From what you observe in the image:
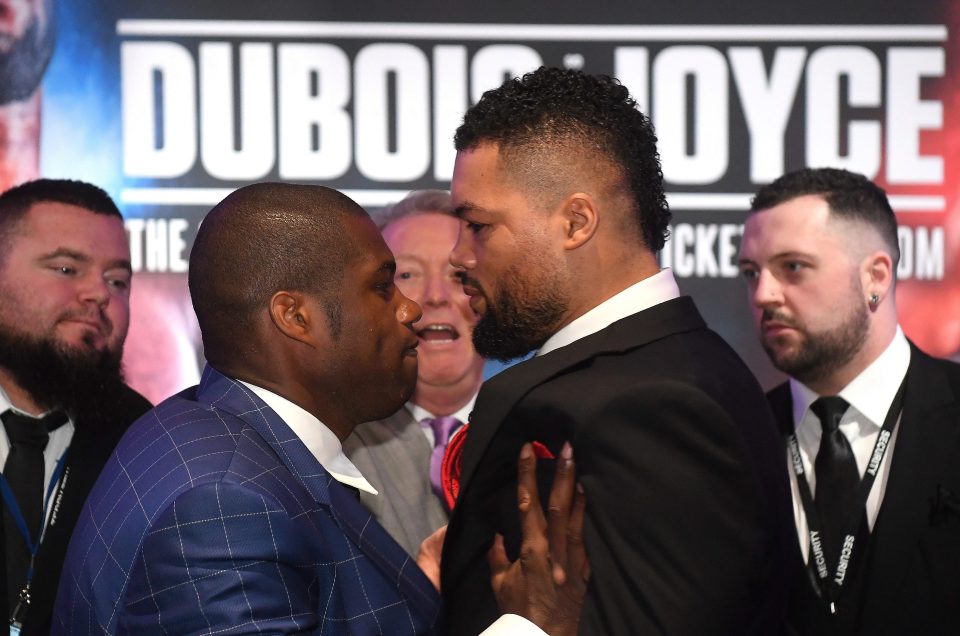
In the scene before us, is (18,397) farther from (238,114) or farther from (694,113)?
(694,113)

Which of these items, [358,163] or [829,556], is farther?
[358,163]

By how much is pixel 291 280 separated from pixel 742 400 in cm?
85

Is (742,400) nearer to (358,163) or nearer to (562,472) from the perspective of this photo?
(562,472)

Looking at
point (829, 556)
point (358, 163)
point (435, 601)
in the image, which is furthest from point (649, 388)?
point (358, 163)

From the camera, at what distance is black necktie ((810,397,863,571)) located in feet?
11.0

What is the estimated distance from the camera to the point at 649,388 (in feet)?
5.98

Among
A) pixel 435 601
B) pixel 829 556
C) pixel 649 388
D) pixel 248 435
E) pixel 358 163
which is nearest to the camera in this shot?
pixel 649 388

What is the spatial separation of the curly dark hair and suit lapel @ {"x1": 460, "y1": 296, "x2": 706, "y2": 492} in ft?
0.65

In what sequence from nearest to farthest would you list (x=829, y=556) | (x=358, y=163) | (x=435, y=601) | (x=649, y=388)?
(x=649, y=388) < (x=435, y=601) < (x=829, y=556) < (x=358, y=163)

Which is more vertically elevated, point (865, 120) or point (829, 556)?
point (865, 120)

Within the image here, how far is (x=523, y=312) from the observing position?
2.13m

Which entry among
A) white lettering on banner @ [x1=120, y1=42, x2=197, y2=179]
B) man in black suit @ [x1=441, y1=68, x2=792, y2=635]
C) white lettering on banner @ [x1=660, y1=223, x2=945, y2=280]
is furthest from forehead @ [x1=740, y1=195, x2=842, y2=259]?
white lettering on banner @ [x1=120, y1=42, x2=197, y2=179]

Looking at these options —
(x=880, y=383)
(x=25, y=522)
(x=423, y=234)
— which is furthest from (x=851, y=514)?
(x=25, y=522)

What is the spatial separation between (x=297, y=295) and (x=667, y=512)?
0.80 m
